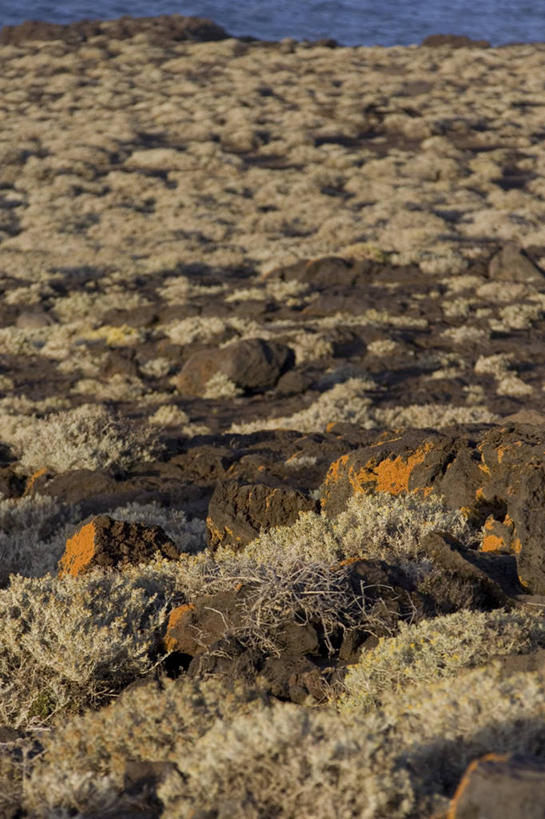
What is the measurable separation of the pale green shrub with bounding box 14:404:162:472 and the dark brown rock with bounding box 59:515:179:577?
358 centimetres

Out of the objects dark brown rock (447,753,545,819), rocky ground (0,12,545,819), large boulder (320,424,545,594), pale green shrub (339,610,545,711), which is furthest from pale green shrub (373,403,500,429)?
dark brown rock (447,753,545,819)

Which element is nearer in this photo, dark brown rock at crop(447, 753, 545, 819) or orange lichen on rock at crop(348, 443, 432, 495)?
dark brown rock at crop(447, 753, 545, 819)

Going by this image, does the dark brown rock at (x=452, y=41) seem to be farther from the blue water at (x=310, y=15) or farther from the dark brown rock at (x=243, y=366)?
the dark brown rock at (x=243, y=366)

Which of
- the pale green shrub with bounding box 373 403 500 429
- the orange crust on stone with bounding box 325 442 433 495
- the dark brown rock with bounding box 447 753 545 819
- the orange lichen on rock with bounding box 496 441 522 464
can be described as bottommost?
the pale green shrub with bounding box 373 403 500 429

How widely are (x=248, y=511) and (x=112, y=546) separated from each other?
40.9 inches

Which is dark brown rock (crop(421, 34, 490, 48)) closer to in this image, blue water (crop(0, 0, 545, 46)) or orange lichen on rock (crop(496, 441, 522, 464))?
blue water (crop(0, 0, 545, 46))

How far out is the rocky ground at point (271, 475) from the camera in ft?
9.40

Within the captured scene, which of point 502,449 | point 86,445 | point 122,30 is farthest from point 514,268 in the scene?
point 122,30

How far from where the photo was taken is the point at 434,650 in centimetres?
380

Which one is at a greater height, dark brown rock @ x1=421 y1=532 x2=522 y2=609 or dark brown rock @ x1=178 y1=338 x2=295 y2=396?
dark brown rock @ x1=421 y1=532 x2=522 y2=609

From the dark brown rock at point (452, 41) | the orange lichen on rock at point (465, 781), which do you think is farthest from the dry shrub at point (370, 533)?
the dark brown rock at point (452, 41)

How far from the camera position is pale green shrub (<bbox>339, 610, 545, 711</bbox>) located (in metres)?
3.63

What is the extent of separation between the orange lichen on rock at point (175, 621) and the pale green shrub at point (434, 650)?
103 centimetres

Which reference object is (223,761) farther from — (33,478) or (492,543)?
(33,478)
